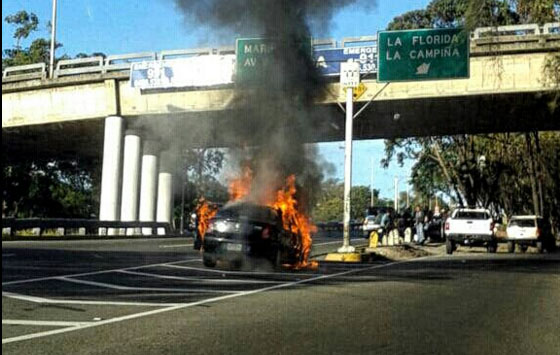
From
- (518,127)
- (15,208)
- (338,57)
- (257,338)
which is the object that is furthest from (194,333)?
(15,208)

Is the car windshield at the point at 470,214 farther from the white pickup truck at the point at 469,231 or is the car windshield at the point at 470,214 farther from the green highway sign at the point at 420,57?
the green highway sign at the point at 420,57

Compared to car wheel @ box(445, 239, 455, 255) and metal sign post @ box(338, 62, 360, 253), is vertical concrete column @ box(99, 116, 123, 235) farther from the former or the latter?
car wheel @ box(445, 239, 455, 255)

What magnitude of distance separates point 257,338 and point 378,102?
2334cm

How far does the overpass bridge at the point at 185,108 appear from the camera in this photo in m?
29.1

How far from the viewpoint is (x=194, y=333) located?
8.77 m

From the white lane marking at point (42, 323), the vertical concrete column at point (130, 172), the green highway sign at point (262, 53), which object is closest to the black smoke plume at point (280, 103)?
the green highway sign at point (262, 53)

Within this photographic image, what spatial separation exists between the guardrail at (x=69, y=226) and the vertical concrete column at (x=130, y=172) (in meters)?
1.23

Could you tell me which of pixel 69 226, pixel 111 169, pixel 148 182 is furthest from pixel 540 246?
pixel 69 226

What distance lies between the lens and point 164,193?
42.6m

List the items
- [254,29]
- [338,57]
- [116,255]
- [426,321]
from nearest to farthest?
[426,321]
[254,29]
[116,255]
[338,57]

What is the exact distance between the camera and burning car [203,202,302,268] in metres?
17.0

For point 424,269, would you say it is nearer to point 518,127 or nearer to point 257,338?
point 257,338

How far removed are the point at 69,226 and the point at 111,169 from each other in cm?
432

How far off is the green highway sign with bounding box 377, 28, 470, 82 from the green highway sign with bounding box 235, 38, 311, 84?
726 cm
